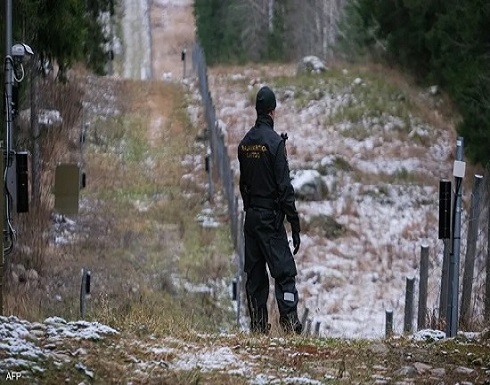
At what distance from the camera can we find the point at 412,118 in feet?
83.1

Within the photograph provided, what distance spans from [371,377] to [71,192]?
165 inches

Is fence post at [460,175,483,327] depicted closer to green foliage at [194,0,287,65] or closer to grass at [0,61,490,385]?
grass at [0,61,490,385]

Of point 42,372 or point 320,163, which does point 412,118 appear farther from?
point 42,372

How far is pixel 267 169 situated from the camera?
7926 millimetres

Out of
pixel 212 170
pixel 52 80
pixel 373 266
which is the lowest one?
pixel 373 266

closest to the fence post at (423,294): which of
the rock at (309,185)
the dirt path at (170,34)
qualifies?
the rock at (309,185)

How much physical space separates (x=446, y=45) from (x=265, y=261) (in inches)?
578

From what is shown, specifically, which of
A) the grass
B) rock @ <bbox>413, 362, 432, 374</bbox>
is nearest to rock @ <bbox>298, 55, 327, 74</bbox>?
the grass

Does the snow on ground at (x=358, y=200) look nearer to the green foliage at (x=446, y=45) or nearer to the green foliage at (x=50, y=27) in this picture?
the green foliage at (x=446, y=45)

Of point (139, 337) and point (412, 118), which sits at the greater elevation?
point (412, 118)

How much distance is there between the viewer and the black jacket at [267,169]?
788 centimetres

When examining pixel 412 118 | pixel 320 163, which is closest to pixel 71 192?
pixel 320 163

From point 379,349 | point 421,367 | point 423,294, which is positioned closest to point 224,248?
point 423,294

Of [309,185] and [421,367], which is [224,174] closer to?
[309,185]
